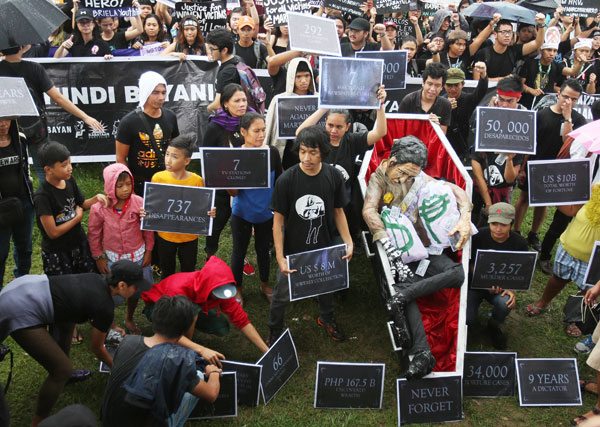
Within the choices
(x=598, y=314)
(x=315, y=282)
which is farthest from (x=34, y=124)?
(x=598, y=314)

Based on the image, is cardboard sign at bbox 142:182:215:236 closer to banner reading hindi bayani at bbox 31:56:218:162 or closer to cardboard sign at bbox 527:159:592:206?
cardboard sign at bbox 527:159:592:206

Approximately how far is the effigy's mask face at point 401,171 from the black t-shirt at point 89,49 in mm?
4832

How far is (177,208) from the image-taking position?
17.0 feet

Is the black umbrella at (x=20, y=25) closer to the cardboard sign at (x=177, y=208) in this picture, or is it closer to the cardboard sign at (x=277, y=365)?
the cardboard sign at (x=177, y=208)

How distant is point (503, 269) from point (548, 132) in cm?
201

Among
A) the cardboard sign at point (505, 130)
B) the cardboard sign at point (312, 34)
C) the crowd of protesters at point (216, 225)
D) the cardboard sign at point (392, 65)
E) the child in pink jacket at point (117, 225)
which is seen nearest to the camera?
the crowd of protesters at point (216, 225)

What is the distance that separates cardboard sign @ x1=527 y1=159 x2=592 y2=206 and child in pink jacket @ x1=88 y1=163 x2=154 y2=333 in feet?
11.8

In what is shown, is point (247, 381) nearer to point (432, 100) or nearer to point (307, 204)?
point (307, 204)

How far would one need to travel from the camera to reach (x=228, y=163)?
5383 millimetres

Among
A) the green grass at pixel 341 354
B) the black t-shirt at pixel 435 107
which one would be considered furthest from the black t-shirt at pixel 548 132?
the green grass at pixel 341 354

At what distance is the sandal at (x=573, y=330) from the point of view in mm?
5816

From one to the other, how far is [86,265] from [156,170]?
3.78 feet

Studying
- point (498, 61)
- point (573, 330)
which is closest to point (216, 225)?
point (573, 330)

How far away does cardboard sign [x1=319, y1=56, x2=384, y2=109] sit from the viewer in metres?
5.55
